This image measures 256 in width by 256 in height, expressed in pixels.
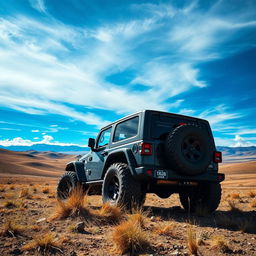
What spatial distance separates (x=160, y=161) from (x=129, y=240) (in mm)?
2262

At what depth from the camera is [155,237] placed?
353 centimetres

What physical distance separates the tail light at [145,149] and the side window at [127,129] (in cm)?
62

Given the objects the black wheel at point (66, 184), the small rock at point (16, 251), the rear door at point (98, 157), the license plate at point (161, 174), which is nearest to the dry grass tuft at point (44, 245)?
the small rock at point (16, 251)

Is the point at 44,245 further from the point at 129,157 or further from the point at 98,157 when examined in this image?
the point at 98,157

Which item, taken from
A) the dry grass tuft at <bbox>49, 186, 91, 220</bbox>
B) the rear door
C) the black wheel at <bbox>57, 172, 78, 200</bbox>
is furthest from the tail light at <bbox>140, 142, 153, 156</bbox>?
the black wheel at <bbox>57, 172, 78, 200</bbox>

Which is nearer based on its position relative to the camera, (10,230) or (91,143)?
(10,230)

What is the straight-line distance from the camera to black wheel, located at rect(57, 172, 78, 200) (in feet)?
24.0

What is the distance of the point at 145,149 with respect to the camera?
489 centimetres

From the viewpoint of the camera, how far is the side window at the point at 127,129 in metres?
5.61

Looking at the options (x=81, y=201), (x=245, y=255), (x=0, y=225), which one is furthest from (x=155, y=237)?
(x=0, y=225)

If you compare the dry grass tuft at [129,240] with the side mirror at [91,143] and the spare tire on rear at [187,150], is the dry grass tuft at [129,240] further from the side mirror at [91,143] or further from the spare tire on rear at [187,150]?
the side mirror at [91,143]

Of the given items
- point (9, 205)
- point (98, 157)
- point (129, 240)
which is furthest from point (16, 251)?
point (9, 205)

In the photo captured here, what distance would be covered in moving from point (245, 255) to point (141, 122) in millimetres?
3102

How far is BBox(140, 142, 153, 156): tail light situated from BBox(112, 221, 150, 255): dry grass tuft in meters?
1.96
